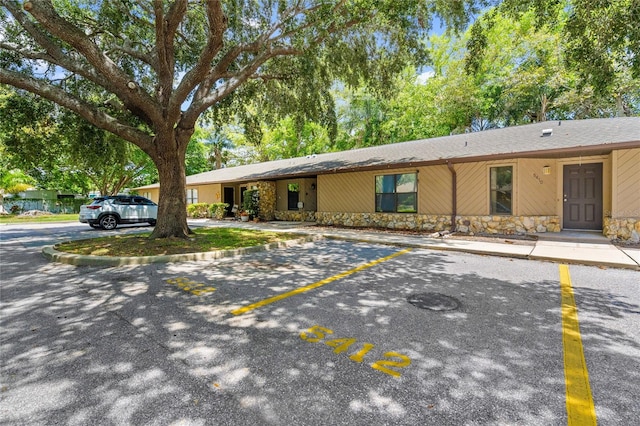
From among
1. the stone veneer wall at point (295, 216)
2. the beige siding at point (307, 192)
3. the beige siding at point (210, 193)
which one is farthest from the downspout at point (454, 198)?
the beige siding at point (210, 193)

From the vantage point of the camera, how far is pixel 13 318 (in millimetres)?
3531

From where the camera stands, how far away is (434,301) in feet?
13.4

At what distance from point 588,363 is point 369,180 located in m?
10.9

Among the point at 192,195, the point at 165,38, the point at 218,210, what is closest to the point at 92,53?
the point at 165,38

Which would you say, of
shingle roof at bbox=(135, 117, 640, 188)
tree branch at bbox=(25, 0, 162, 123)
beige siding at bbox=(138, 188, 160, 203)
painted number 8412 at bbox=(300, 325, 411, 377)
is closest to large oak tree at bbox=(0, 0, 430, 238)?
tree branch at bbox=(25, 0, 162, 123)

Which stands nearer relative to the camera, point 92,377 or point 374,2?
point 92,377

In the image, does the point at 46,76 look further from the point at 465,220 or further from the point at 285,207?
the point at 465,220

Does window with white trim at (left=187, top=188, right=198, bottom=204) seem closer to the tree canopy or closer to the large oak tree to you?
the tree canopy

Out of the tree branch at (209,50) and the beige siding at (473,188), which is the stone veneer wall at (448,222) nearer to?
the beige siding at (473,188)

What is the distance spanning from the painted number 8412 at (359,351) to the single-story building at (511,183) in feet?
28.2

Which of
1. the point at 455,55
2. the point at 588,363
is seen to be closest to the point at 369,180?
the point at 588,363

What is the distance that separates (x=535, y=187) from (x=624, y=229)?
240 cm

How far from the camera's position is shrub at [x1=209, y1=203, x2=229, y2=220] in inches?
772

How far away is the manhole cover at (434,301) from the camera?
3861 mm
